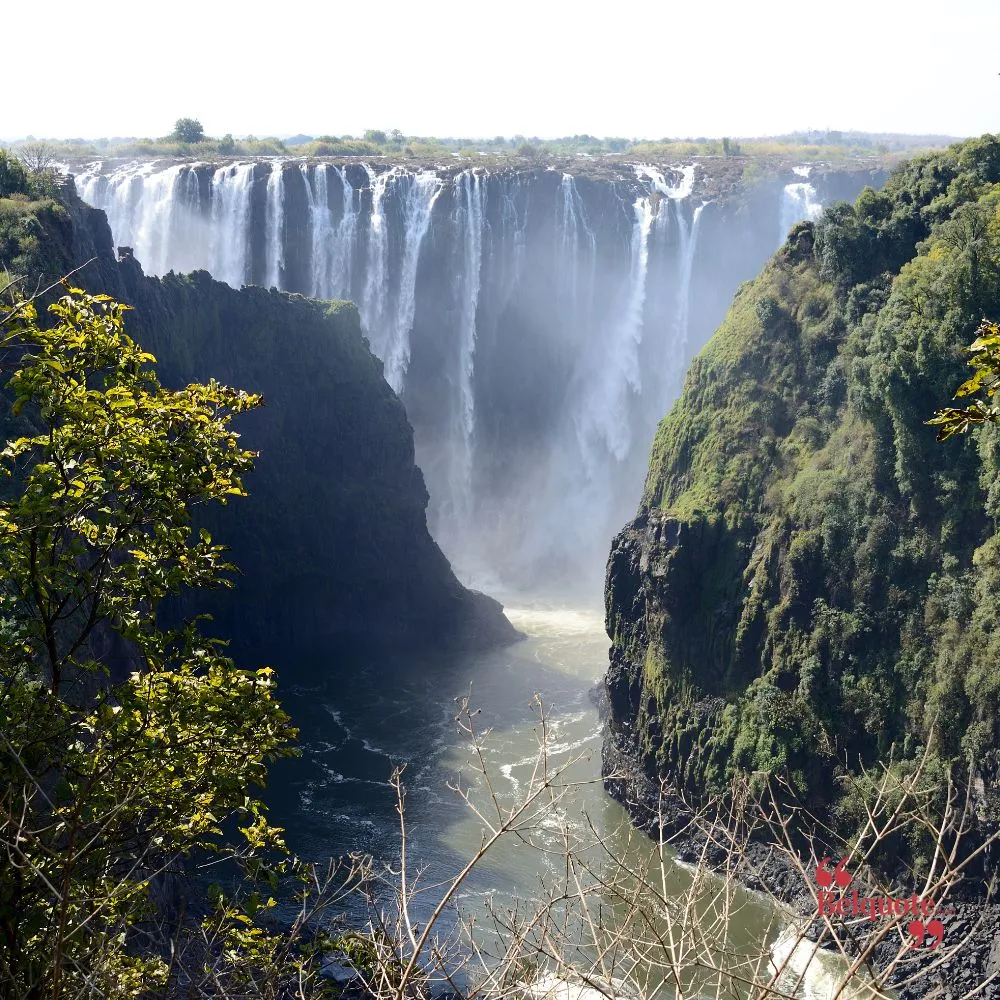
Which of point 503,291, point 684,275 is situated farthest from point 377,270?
point 684,275

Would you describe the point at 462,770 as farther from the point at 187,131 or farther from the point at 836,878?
the point at 187,131

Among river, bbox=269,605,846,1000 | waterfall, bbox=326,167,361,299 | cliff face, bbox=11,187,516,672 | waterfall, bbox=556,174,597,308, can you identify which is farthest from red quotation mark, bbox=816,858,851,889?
waterfall, bbox=556,174,597,308

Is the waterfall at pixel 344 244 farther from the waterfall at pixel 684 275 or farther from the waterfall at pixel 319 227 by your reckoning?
the waterfall at pixel 684 275

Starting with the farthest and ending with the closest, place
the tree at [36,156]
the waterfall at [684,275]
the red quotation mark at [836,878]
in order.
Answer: the waterfall at [684,275]
the tree at [36,156]
the red quotation mark at [836,878]

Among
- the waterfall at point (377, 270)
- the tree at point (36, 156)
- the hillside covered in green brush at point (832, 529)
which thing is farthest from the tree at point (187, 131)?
Answer: the hillside covered in green brush at point (832, 529)

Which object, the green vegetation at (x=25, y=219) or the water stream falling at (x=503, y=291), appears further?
the water stream falling at (x=503, y=291)

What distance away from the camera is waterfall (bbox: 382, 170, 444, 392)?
252ft

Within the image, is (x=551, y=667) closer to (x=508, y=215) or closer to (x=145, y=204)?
(x=508, y=215)

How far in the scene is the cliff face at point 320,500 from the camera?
61.0 meters

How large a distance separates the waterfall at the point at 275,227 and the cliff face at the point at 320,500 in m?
12.6

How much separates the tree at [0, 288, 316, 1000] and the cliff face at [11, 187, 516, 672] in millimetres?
48384

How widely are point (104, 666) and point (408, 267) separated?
219 feet

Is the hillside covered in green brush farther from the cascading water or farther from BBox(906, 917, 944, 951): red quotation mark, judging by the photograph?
the cascading water

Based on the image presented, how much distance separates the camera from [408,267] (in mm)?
76875
